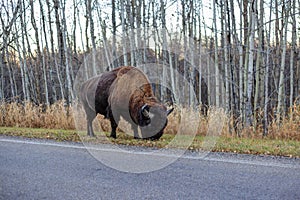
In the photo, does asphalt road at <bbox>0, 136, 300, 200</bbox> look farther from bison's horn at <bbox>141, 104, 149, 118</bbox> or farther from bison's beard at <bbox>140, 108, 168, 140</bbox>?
bison's horn at <bbox>141, 104, 149, 118</bbox>

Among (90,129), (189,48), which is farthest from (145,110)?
(189,48)

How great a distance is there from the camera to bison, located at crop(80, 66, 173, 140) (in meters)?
7.16

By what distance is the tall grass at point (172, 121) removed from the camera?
26.6 ft

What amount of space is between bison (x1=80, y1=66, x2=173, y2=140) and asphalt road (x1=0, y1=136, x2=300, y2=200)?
1364 mm

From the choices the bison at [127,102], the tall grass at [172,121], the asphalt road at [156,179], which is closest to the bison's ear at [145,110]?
the bison at [127,102]

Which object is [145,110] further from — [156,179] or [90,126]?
[156,179]

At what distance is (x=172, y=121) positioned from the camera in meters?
9.16

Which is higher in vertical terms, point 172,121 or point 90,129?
point 172,121

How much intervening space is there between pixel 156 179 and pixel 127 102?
139 inches

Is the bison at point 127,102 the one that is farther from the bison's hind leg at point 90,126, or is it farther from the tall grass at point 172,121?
the tall grass at point 172,121

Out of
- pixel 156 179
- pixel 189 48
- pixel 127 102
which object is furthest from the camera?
pixel 189 48

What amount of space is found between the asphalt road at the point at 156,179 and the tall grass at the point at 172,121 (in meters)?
2.56

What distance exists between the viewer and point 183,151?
6.48 m

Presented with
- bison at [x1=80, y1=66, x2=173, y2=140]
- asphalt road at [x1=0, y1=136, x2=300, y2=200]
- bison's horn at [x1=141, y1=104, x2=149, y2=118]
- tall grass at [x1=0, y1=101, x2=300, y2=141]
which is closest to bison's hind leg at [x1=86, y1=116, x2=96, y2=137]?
bison at [x1=80, y1=66, x2=173, y2=140]
